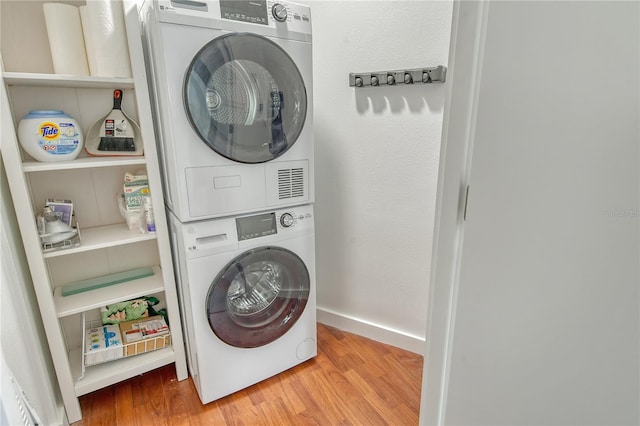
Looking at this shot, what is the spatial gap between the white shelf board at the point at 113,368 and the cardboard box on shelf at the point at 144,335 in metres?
0.04

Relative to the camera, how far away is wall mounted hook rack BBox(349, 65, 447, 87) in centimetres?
151

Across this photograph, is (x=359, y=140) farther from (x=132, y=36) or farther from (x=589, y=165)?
(x=589, y=165)

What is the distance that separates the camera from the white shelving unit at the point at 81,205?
126 centimetres

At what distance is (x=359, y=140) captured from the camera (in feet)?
5.99

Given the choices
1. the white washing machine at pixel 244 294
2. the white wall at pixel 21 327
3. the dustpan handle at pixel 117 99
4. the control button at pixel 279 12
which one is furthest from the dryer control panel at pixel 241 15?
the white wall at pixel 21 327

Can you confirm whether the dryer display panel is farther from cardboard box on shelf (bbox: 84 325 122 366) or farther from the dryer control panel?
cardboard box on shelf (bbox: 84 325 122 366)

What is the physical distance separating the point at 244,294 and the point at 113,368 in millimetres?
701

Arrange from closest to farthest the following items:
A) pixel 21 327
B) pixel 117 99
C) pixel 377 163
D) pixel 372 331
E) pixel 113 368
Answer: pixel 21 327, pixel 117 99, pixel 113 368, pixel 377 163, pixel 372 331

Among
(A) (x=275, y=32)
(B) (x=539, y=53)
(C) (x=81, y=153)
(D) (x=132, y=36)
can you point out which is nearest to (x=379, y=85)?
(A) (x=275, y=32)

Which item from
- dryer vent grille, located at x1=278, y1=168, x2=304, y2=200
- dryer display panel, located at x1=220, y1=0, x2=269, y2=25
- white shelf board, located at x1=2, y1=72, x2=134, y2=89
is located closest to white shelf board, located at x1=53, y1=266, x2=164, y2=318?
dryer vent grille, located at x1=278, y1=168, x2=304, y2=200

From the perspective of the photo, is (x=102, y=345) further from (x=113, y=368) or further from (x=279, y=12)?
(x=279, y=12)

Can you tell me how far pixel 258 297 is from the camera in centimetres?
162

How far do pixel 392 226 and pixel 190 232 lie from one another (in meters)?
1.02

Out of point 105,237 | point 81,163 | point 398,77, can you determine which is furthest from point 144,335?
point 398,77
